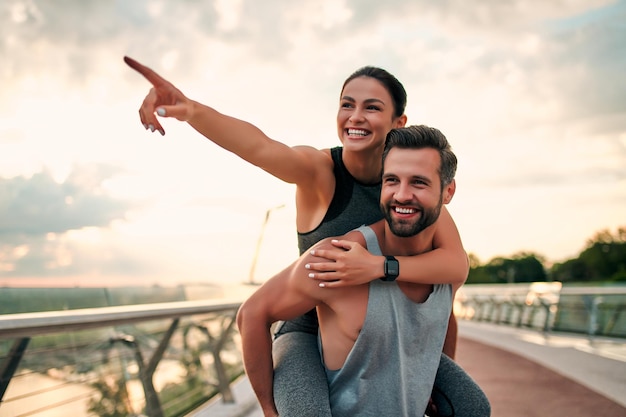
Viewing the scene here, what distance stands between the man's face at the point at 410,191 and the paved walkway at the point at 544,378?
13.7 feet

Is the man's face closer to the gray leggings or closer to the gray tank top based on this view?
the gray tank top

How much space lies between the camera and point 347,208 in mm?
2992

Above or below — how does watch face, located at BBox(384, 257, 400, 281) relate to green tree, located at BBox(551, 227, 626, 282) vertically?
below

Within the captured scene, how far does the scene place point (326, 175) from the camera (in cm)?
301

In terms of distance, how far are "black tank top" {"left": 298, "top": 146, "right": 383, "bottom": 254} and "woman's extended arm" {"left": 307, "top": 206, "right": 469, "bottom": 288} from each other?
39cm

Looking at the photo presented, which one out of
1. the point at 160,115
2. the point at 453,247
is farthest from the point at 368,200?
the point at 160,115

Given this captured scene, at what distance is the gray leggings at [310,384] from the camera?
2.44m

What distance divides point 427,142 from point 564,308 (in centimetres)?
1202

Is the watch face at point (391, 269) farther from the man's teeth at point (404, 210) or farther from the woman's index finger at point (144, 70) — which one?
the woman's index finger at point (144, 70)

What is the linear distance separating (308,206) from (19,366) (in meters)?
1.58

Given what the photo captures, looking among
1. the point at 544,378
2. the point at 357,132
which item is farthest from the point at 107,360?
the point at 544,378

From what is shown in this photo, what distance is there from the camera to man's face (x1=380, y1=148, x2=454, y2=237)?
2.47m

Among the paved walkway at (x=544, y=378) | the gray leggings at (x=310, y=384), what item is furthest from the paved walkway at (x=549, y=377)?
the gray leggings at (x=310, y=384)

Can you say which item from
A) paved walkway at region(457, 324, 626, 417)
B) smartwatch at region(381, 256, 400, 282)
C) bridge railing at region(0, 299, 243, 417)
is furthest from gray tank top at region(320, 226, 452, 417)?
paved walkway at region(457, 324, 626, 417)
